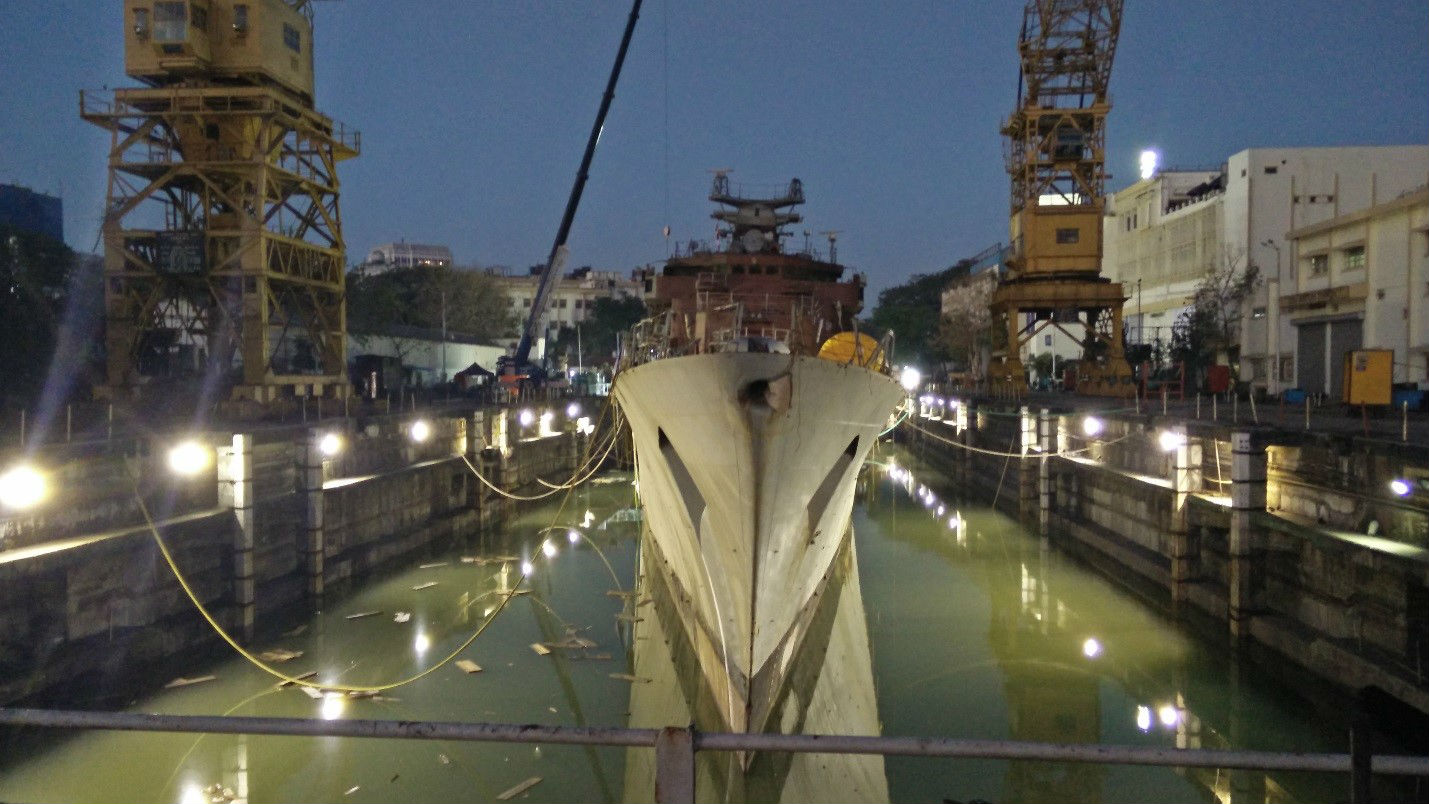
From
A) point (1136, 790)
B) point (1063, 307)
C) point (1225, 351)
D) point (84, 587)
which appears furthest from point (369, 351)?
point (1136, 790)

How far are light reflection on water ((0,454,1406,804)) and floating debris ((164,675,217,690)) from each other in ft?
0.31

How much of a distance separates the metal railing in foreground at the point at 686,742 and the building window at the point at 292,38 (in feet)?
84.4

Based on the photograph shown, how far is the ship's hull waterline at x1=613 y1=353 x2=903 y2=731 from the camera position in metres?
8.25

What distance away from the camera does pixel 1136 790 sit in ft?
27.1

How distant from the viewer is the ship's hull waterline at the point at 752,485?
8250mm

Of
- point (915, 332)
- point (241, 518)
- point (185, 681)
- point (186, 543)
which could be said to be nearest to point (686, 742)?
point (185, 681)

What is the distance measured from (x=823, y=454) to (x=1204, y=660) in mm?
6193

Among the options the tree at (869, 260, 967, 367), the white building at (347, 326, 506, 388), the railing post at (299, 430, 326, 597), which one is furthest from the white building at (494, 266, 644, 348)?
the railing post at (299, 430, 326, 597)

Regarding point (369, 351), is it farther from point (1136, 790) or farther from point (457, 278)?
point (1136, 790)

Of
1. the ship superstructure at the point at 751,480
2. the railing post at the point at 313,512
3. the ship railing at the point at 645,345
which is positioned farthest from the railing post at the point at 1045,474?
the railing post at the point at 313,512

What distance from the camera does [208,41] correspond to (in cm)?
2317

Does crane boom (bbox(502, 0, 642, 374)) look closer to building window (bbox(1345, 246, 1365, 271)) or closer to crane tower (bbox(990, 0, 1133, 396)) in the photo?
crane tower (bbox(990, 0, 1133, 396))

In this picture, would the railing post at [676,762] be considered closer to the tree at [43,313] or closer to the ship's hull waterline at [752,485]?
the ship's hull waterline at [752,485]

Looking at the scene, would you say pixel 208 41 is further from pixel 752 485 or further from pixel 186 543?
pixel 752 485
